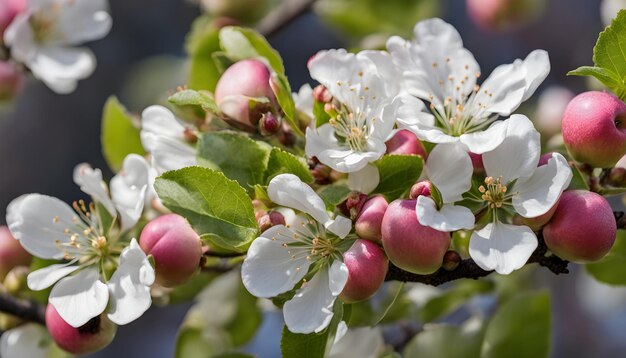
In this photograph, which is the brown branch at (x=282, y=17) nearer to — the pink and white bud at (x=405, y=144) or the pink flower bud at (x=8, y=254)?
the pink flower bud at (x=8, y=254)

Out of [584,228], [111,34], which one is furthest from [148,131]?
[111,34]

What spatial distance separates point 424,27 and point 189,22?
1.85 m

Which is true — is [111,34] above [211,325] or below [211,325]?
below

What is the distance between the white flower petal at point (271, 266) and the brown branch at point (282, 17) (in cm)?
108

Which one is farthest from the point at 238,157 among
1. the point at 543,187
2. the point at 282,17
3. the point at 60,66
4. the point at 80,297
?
the point at 282,17

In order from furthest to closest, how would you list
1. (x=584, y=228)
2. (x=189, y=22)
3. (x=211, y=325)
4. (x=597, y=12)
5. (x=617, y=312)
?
(x=597, y=12) < (x=189, y=22) < (x=617, y=312) < (x=211, y=325) < (x=584, y=228)

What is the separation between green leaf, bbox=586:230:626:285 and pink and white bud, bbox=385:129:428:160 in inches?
12.0

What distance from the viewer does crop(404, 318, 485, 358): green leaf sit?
1446 millimetres

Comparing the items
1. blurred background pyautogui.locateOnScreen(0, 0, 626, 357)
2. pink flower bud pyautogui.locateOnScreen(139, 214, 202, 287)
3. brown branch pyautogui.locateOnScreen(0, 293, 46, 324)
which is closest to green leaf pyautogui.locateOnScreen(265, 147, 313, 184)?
pink flower bud pyautogui.locateOnScreen(139, 214, 202, 287)

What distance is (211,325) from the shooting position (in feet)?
5.26

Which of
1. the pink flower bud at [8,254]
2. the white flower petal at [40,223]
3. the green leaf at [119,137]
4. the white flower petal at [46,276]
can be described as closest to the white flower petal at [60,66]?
the green leaf at [119,137]

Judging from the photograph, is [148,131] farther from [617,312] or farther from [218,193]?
[617,312]

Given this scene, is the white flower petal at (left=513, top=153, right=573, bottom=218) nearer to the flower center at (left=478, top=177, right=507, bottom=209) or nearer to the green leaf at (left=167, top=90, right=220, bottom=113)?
the flower center at (left=478, top=177, right=507, bottom=209)

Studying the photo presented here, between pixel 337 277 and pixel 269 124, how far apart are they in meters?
0.24
